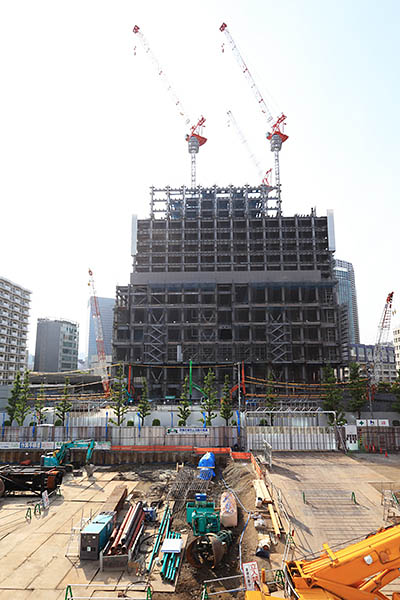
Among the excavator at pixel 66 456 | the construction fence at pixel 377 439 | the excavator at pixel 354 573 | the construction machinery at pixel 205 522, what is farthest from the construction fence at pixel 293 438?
the excavator at pixel 354 573

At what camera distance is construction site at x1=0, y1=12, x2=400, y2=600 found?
16.8m

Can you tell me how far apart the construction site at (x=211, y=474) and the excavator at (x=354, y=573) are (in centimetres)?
4

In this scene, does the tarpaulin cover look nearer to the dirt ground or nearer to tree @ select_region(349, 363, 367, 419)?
the dirt ground

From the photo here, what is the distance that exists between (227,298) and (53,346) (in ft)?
244

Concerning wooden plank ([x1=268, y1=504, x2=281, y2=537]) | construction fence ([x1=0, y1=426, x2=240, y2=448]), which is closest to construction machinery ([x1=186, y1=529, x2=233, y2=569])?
wooden plank ([x1=268, y1=504, x2=281, y2=537])

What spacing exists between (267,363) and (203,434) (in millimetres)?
48559

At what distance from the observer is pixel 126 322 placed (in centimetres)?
9775

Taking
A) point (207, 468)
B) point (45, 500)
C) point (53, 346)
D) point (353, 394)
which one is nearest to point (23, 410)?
point (45, 500)

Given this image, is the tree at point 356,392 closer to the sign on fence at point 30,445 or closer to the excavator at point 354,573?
the sign on fence at point 30,445

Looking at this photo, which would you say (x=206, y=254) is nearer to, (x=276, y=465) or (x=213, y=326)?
(x=213, y=326)

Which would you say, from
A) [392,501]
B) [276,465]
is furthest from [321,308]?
[392,501]

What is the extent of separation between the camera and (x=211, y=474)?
1302 inches

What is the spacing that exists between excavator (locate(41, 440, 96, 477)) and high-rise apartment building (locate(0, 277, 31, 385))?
230 feet

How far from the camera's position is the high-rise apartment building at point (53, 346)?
140 meters
